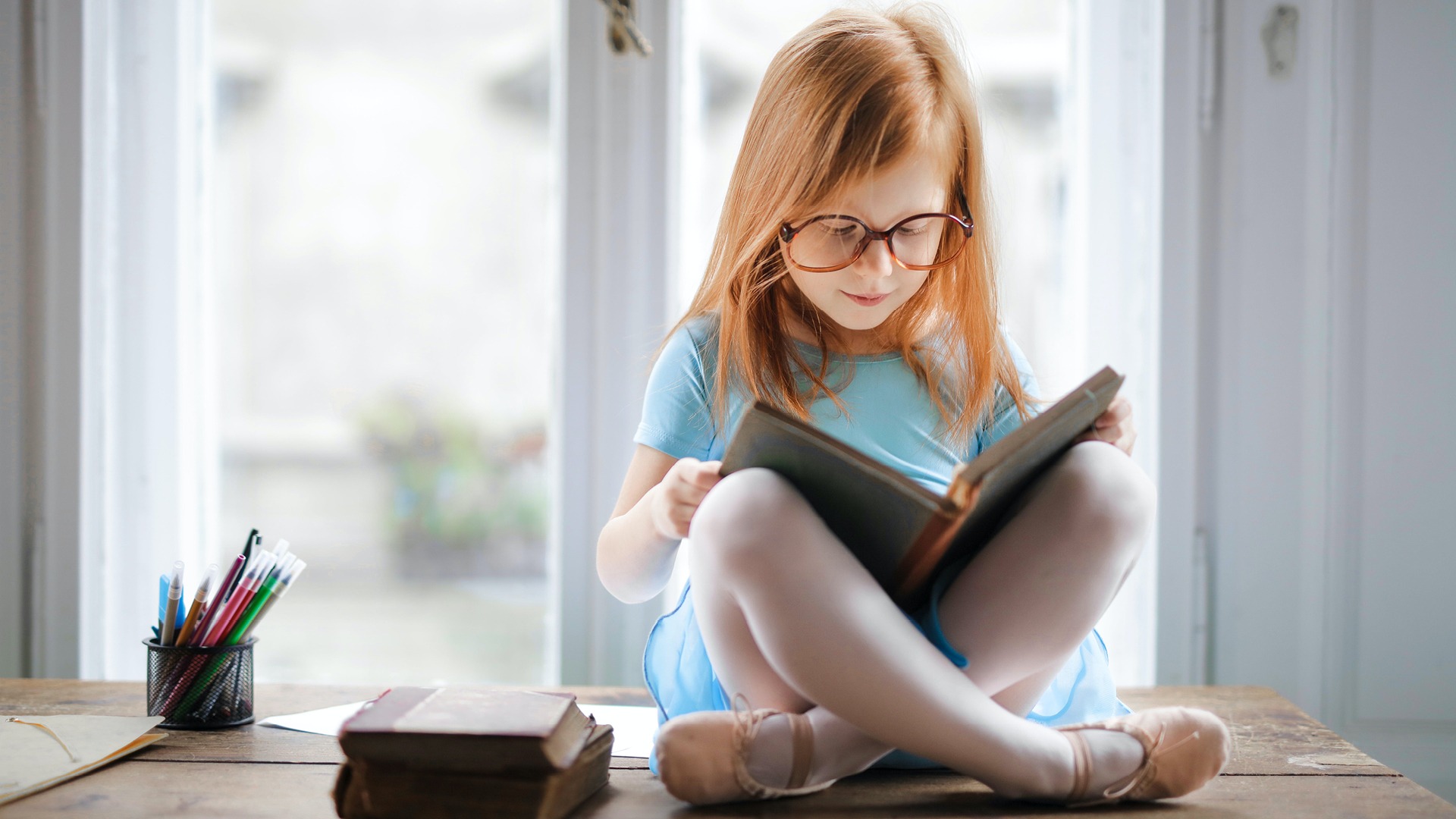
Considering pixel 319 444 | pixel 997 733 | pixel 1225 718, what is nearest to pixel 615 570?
pixel 997 733

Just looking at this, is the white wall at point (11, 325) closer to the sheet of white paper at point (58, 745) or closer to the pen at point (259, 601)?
the sheet of white paper at point (58, 745)

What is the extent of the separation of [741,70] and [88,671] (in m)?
1.41

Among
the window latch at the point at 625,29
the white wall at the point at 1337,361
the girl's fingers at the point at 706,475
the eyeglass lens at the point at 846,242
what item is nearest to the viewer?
the girl's fingers at the point at 706,475

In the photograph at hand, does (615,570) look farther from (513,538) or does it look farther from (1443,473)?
(1443,473)

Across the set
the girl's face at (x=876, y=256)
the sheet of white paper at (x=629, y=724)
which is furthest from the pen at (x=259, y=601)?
the girl's face at (x=876, y=256)

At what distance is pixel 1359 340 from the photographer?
1.53 m

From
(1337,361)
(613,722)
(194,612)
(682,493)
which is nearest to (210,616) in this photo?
(194,612)

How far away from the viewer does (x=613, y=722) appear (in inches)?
43.8

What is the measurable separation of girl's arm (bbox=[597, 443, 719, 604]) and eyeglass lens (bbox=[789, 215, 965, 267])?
0.21 meters

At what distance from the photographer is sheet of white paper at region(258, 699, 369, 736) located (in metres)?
1.03

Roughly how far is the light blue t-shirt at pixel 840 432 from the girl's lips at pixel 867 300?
117 mm

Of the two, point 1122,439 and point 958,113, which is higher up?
point 958,113

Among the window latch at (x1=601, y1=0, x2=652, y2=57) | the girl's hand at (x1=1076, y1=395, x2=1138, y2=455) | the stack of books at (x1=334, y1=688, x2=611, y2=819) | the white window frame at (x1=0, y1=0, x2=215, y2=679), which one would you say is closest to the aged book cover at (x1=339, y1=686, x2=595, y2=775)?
the stack of books at (x1=334, y1=688, x2=611, y2=819)

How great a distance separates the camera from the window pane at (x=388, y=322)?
168 centimetres
